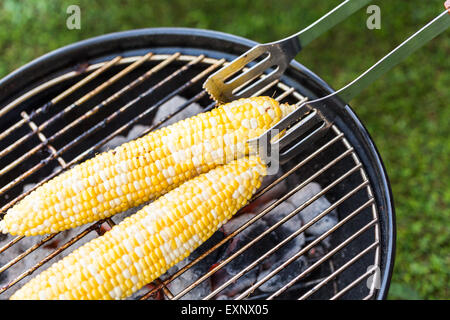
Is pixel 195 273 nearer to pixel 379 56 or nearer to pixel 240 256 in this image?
pixel 240 256

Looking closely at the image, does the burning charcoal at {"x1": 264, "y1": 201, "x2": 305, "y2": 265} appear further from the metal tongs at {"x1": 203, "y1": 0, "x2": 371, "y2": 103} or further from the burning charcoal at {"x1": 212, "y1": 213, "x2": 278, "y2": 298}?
the metal tongs at {"x1": 203, "y1": 0, "x2": 371, "y2": 103}

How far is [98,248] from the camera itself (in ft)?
5.50

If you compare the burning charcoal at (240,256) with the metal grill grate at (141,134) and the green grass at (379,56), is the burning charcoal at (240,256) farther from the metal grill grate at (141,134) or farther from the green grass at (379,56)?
the green grass at (379,56)

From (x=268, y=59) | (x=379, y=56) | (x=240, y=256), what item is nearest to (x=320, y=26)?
(x=268, y=59)

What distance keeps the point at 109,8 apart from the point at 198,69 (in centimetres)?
151

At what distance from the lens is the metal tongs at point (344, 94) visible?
5.46ft

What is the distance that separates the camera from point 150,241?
1688mm

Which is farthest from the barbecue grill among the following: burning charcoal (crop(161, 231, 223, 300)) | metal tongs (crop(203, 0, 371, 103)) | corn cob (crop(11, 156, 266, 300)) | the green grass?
the green grass

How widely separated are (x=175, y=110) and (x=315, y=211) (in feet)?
2.82

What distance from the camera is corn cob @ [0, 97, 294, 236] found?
5.64 feet

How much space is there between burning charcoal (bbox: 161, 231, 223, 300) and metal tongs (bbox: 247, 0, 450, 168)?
52 centimetres
